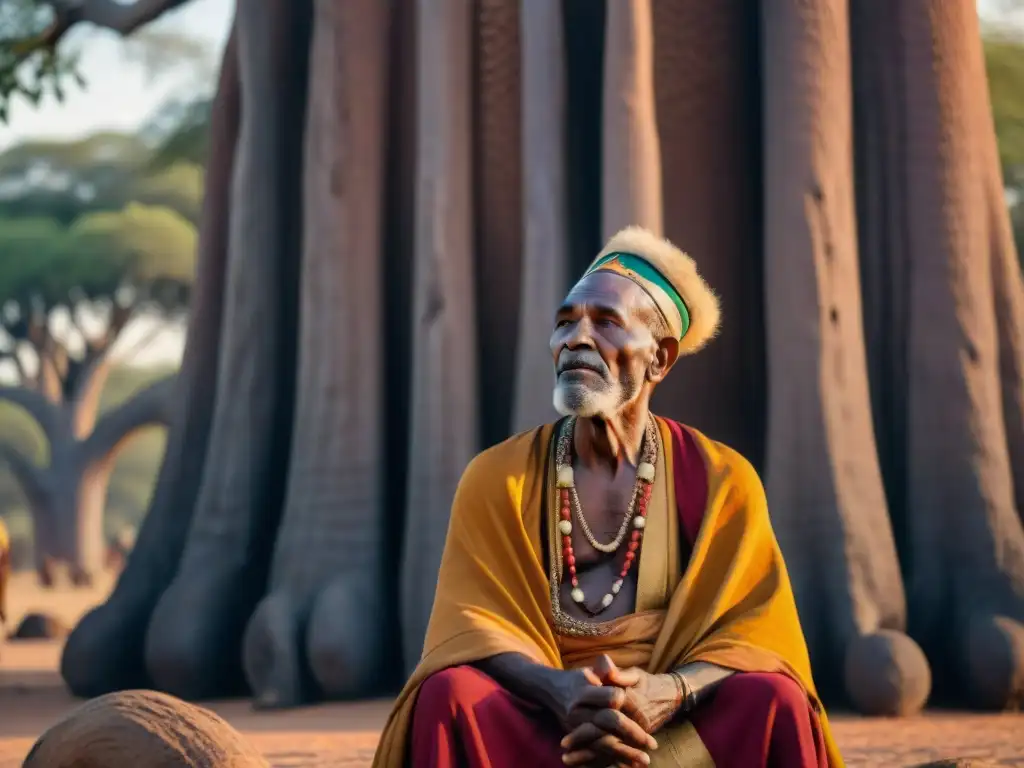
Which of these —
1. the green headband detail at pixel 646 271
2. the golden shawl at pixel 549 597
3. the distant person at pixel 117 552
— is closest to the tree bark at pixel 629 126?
the green headband detail at pixel 646 271

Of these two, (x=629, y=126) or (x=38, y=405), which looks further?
(x=38, y=405)

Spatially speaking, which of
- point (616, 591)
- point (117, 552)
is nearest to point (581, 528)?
point (616, 591)

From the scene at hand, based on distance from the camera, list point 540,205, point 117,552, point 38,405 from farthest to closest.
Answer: point 117,552, point 38,405, point 540,205

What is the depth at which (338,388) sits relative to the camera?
9.34 meters

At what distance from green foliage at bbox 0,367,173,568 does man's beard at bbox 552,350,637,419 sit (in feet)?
138

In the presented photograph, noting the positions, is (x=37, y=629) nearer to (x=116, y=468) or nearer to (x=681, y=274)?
(x=681, y=274)

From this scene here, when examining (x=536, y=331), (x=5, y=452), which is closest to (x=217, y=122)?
(x=536, y=331)

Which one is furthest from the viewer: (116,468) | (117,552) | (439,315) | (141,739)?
(116,468)

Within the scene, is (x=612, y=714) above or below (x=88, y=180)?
below

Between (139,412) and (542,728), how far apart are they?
18921 millimetres

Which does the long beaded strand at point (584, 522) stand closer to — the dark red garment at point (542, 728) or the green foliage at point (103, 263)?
the dark red garment at point (542, 728)

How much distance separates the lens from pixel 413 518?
9.02 meters

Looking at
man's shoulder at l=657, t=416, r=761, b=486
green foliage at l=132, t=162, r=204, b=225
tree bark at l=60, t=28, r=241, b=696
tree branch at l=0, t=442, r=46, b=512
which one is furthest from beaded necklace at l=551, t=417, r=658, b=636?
green foliage at l=132, t=162, r=204, b=225

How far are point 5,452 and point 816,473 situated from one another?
19112 millimetres
